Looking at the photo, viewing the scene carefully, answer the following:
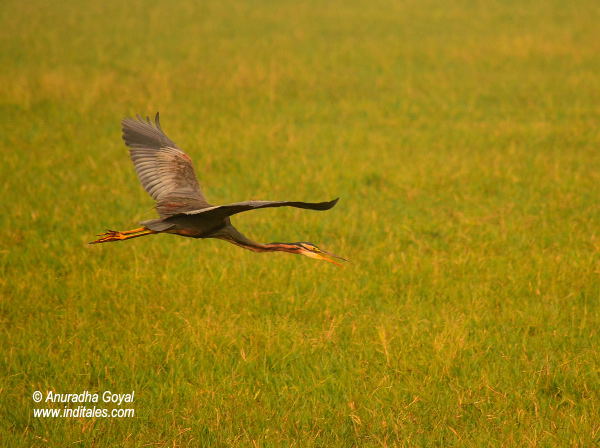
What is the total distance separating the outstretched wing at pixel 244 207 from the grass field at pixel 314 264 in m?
1.07

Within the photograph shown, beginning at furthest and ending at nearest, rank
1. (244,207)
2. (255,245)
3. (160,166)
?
(160,166) < (255,245) < (244,207)

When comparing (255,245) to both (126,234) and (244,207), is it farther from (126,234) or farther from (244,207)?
(126,234)

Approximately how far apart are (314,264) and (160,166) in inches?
62.7

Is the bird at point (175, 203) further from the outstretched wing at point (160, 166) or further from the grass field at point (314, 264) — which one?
the grass field at point (314, 264)

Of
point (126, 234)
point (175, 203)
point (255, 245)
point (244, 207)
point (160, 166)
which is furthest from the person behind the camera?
Answer: point (160, 166)

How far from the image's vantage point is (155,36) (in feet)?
51.0

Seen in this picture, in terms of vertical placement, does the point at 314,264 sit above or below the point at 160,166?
below

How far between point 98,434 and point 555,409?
227 centimetres

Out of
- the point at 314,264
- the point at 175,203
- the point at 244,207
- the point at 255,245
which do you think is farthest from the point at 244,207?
the point at 314,264

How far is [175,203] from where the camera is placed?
3883mm

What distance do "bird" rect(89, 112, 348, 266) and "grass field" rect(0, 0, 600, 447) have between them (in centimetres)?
76

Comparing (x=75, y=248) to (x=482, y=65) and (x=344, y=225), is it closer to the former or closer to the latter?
(x=344, y=225)

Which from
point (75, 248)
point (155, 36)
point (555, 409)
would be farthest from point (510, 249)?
point (155, 36)

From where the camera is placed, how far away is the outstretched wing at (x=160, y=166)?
4.14 metres
